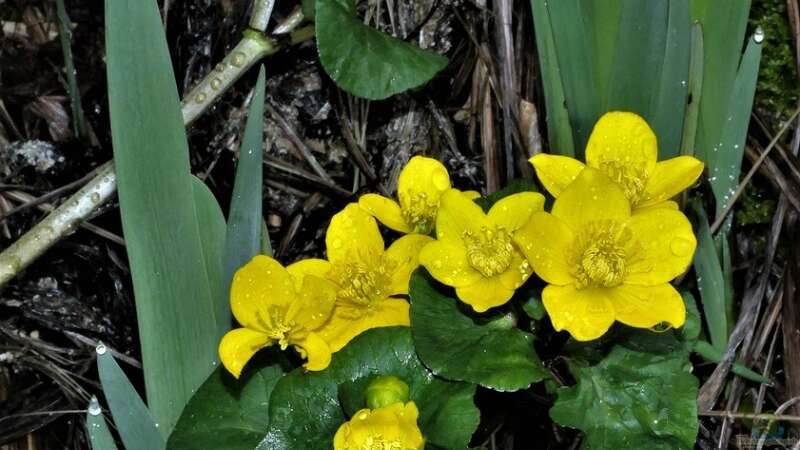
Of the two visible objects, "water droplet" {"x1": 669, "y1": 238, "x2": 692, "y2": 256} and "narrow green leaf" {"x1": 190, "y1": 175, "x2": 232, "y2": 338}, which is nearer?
"water droplet" {"x1": 669, "y1": 238, "x2": 692, "y2": 256}

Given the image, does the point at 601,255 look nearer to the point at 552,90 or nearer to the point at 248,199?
the point at 552,90

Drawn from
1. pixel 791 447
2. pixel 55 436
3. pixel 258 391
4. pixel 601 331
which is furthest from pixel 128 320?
pixel 791 447

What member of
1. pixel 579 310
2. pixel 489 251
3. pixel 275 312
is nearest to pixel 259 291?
pixel 275 312

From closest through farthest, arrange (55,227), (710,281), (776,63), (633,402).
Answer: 1. (633,402)
2. (710,281)
3. (55,227)
4. (776,63)

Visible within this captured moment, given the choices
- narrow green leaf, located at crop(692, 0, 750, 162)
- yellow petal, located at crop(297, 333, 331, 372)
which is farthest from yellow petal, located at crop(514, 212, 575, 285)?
narrow green leaf, located at crop(692, 0, 750, 162)

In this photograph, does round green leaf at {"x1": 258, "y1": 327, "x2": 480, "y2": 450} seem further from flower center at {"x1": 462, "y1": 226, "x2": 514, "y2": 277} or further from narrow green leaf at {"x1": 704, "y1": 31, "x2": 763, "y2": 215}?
narrow green leaf at {"x1": 704, "y1": 31, "x2": 763, "y2": 215}

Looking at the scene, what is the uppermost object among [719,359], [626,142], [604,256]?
[626,142]

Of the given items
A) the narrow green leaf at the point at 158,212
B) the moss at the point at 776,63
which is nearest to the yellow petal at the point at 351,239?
the narrow green leaf at the point at 158,212
